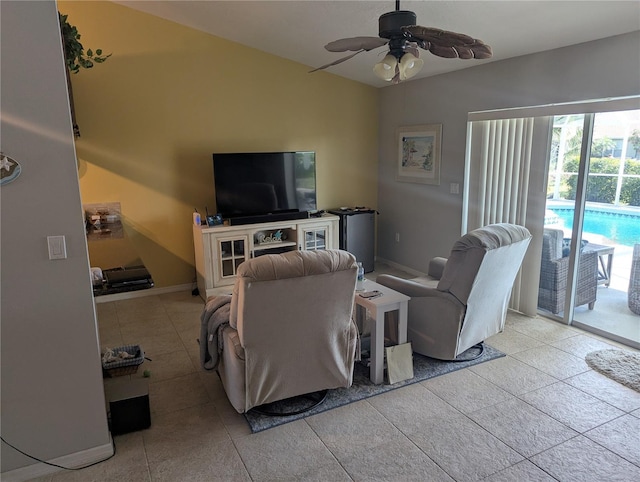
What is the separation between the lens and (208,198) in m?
5.09

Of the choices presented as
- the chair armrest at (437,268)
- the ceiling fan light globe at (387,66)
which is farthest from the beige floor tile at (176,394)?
the ceiling fan light globe at (387,66)

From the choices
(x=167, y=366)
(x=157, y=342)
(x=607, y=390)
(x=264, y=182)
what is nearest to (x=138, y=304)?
(x=157, y=342)

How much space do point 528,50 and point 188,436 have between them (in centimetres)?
400

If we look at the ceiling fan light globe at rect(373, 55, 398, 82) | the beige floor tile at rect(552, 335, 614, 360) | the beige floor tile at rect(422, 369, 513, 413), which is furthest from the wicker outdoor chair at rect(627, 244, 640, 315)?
the ceiling fan light globe at rect(373, 55, 398, 82)

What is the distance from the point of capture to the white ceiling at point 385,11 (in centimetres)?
308

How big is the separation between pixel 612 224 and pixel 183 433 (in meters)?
3.67

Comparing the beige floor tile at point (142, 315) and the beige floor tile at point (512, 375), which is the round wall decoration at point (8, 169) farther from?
the beige floor tile at point (512, 375)

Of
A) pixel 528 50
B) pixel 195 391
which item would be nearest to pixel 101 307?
pixel 195 391

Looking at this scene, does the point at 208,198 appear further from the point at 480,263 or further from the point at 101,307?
the point at 480,263

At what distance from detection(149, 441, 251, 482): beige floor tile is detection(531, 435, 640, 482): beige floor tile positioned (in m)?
1.57

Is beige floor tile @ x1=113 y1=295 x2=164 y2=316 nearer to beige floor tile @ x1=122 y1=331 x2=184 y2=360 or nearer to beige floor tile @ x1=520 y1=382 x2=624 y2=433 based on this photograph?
beige floor tile @ x1=122 y1=331 x2=184 y2=360

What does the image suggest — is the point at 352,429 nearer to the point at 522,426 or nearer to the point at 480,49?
the point at 522,426

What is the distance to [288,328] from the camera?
255 cm

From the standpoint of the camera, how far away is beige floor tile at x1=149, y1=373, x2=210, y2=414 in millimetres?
2850
